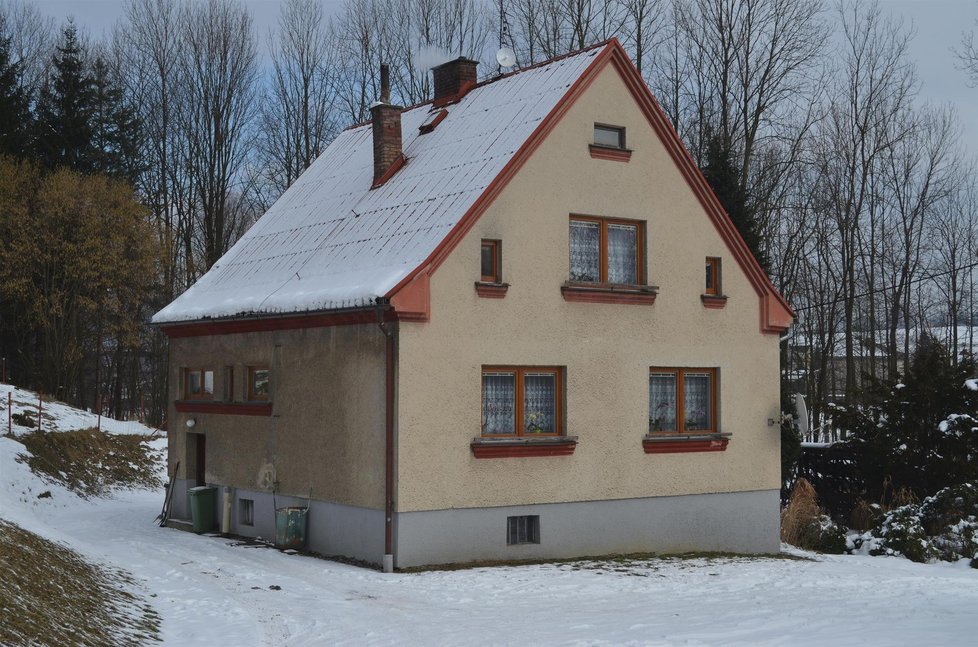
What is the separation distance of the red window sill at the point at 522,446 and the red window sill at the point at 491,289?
229 cm

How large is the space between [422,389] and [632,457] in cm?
436

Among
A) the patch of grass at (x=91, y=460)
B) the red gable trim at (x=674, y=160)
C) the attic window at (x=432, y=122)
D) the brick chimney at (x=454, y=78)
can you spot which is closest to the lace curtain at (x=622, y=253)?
the red gable trim at (x=674, y=160)

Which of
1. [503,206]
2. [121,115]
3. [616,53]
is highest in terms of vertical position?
[121,115]

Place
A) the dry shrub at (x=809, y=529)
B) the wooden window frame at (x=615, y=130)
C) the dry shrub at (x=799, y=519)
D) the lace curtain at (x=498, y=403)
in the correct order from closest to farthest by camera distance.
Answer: the lace curtain at (x=498, y=403)
the wooden window frame at (x=615, y=130)
the dry shrub at (x=809, y=529)
the dry shrub at (x=799, y=519)

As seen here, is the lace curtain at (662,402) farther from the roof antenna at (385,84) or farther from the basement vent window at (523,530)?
the roof antenna at (385,84)

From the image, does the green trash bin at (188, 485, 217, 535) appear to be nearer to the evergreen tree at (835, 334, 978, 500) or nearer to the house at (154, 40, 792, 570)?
the house at (154, 40, 792, 570)

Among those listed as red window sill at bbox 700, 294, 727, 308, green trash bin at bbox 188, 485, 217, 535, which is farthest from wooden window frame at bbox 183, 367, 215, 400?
red window sill at bbox 700, 294, 727, 308

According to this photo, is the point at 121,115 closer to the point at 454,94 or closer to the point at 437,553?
the point at 454,94

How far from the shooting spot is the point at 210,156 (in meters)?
48.3

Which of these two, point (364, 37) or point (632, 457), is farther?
point (364, 37)

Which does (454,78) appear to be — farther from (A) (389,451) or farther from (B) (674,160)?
(A) (389,451)

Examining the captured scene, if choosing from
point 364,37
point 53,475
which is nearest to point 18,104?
point 364,37

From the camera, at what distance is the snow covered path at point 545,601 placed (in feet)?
40.0

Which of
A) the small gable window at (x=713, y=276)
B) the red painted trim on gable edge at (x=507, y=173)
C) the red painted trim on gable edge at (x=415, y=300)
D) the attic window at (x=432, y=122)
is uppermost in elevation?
the attic window at (x=432, y=122)
